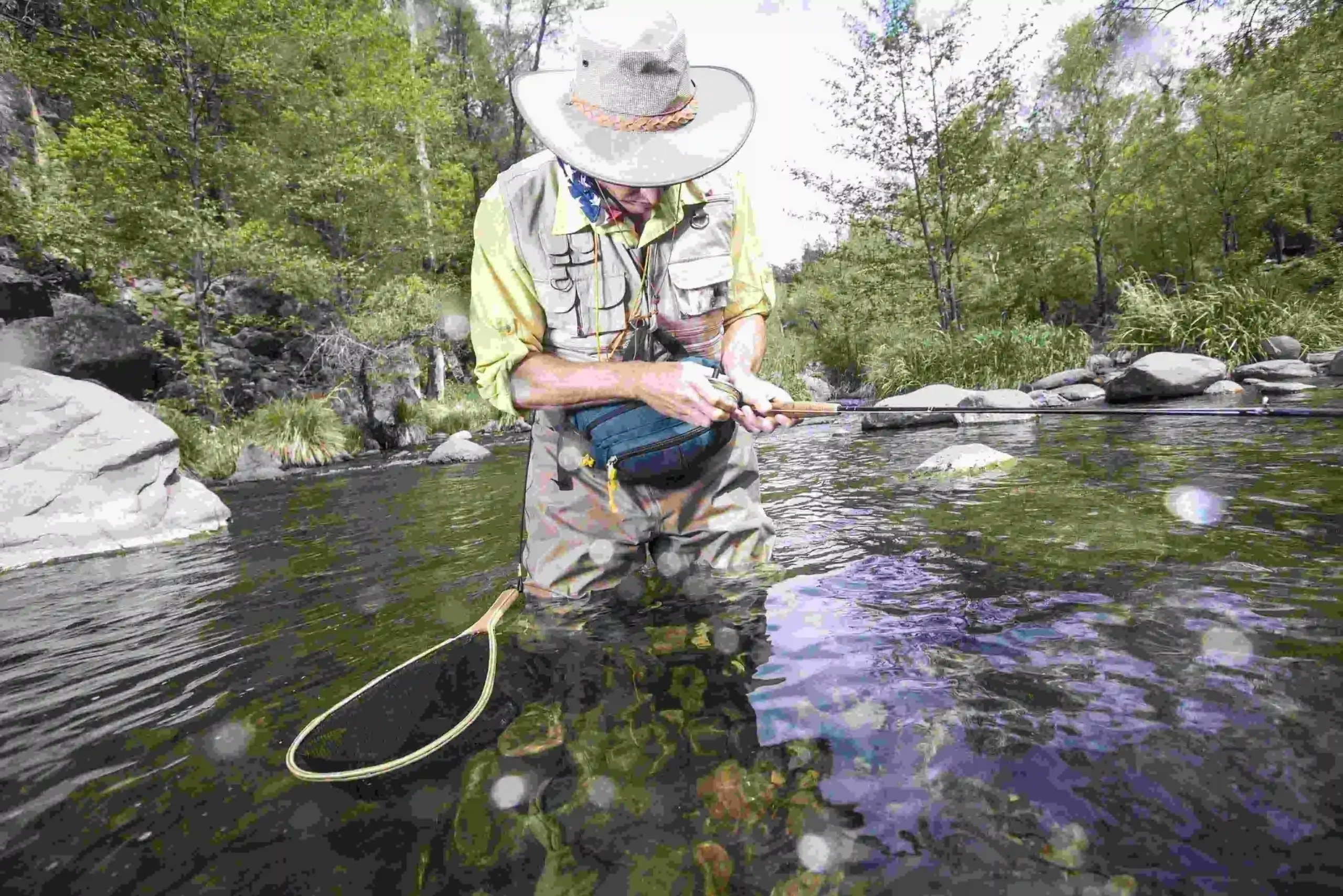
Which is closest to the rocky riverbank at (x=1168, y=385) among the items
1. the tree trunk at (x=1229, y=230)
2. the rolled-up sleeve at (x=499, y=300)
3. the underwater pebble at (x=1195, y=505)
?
the underwater pebble at (x=1195, y=505)

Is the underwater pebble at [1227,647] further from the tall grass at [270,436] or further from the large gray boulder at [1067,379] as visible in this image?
the tall grass at [270,436]

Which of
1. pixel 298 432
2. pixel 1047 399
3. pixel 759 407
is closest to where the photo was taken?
pixel 759 407

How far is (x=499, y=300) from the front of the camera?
2.31 meters

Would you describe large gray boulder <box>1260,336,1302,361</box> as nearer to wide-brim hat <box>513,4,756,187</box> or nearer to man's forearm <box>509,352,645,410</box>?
wide-brim hat <box>513,4,756,187</box>

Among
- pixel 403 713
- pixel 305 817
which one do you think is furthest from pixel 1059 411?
pixel 305 817

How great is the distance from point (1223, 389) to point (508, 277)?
1153 cm

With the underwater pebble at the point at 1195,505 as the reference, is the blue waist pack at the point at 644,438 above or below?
above

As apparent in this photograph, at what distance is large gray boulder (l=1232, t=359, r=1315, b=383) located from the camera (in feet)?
31.1

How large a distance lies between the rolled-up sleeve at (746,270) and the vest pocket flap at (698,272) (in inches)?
6.5

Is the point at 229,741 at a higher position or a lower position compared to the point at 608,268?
lower

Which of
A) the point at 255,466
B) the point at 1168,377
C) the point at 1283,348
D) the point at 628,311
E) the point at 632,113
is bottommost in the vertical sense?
the point at 255,466

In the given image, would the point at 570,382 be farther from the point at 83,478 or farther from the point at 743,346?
the point at 83,478

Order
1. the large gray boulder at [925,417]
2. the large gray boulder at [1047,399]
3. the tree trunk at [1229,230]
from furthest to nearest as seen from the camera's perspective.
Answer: the tree trunk at [1229,230] → the large gray boulder at [1047,399] → the large gray boulder at [925,417]

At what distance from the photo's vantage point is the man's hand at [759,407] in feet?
7.21
